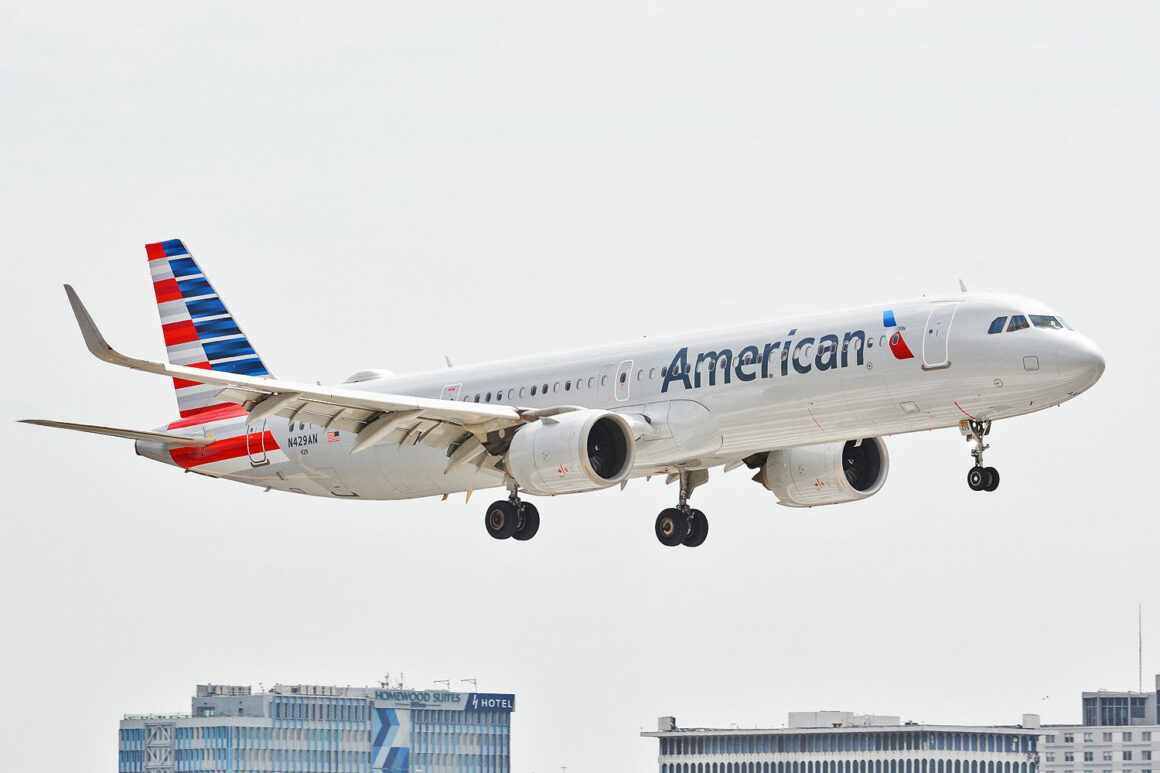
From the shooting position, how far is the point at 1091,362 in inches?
2410

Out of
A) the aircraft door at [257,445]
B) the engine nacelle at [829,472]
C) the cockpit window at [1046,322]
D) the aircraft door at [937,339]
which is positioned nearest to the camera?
the cockpit window at [1046,322]

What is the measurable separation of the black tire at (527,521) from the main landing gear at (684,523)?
4.17m

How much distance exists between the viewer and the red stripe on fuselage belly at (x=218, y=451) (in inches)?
2982

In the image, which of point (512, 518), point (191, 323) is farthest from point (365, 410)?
point (191, 323)

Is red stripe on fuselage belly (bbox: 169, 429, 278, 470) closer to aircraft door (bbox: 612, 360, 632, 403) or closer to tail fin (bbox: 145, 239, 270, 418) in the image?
tail fin (bbox: 145, 239, 270, 418)

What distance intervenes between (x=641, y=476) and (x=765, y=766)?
332ft

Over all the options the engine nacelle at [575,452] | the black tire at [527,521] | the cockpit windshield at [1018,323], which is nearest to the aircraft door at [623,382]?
the engine nacelle at [575,452]

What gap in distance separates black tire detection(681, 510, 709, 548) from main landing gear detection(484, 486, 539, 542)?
15.6ft

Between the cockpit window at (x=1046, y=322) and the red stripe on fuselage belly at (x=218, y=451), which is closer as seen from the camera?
the cockpit window at (x=1046, y=322)

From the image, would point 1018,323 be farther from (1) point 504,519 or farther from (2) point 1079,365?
(1) point 504,519

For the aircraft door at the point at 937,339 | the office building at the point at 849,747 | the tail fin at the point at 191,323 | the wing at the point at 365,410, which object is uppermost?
the tail fin at the point at 191,323

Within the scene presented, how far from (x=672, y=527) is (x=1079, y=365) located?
49.3 ft

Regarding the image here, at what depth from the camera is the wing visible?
2576 inches

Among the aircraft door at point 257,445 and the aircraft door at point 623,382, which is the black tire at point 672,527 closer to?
the aircraft door at point 623,382
